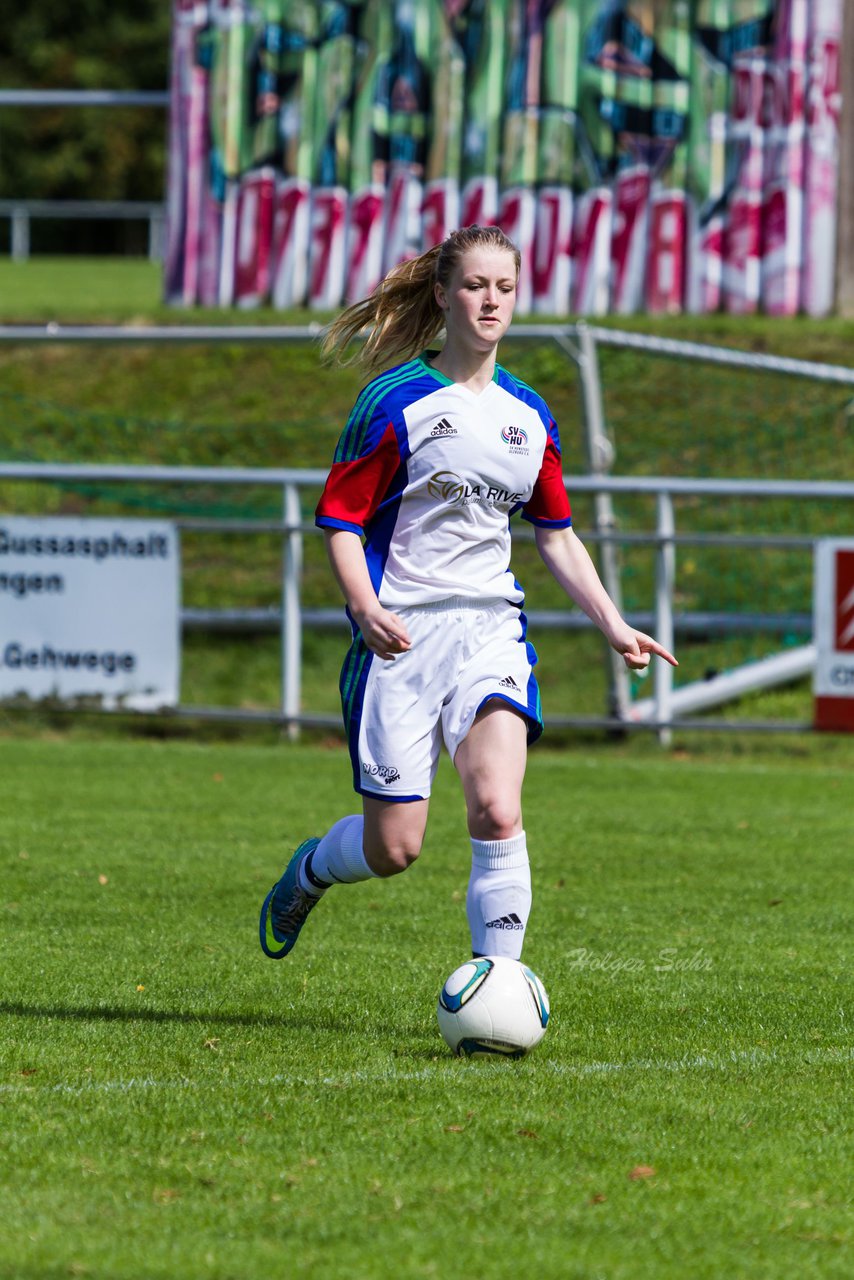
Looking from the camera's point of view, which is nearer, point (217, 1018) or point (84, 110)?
point (217, 1018)

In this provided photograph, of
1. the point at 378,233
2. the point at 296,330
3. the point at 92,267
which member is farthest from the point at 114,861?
the point at 92,267

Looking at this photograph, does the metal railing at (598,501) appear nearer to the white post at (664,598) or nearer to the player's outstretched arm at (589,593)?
the white post at (664,598)

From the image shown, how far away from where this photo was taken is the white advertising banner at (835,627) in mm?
10297

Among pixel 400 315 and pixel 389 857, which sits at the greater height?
pixel 400 315

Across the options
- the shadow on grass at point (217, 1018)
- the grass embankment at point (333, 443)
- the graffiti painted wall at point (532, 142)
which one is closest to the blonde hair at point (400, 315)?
the shadow on grass at point (217, 1018)

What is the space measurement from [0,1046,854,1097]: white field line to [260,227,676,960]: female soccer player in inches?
15.3

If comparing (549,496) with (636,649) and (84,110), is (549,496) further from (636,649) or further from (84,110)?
(84,110)

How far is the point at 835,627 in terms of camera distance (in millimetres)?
10336

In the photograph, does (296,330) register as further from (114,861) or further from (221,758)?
(114,861)

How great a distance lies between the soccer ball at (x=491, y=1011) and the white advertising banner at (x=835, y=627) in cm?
606

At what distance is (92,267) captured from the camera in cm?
3262

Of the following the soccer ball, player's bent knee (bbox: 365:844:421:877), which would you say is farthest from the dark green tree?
the soccer ball

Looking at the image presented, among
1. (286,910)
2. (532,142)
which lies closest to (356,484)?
(286,910)

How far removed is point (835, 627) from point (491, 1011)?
623 cm
